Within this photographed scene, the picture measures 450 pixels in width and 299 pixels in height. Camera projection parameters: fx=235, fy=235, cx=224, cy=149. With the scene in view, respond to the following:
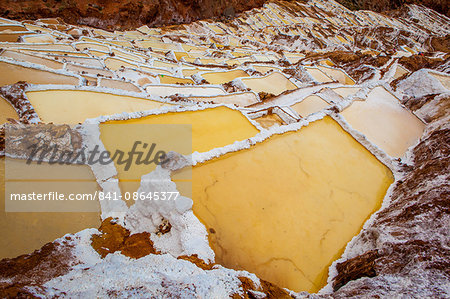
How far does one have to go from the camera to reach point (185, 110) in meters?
6.29

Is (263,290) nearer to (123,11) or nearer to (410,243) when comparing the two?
(410,243)

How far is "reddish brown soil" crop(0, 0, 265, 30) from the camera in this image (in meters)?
20.5

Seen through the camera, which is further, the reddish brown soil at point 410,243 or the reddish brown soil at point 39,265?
the reddish brown soil at point 410,243

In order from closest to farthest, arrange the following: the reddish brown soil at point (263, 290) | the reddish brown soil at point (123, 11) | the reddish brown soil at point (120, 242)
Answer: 1. the reddish brown soil at point (263, 290)
2. the reddish brown soil at point (120, 242)
3. the reddish brown soil at point (123, 11)

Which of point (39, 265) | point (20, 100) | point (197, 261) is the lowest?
point (20, 100)

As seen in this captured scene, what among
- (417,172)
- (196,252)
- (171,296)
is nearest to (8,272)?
(171,296)

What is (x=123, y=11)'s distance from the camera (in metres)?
25.3

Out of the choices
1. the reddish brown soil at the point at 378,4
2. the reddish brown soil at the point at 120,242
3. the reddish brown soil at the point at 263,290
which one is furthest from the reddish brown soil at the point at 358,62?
the reddish brown soil at the point at 378,4

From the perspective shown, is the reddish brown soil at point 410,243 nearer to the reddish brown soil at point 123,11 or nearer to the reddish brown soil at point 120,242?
the reddish brown soil at point 120,242

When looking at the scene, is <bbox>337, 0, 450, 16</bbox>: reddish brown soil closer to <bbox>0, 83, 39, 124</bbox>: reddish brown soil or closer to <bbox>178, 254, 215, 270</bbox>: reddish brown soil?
<bbox>0, 83, 39, 124</bbox>: reddish brown soil

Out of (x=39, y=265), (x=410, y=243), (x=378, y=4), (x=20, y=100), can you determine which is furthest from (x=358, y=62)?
(x=378, y=4)

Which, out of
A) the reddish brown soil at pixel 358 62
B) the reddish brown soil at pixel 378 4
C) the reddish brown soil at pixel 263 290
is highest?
the reddish brown soil at pixel 378 4

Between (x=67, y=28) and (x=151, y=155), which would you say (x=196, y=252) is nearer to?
(x=151, y=155)

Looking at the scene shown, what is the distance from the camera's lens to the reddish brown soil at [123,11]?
20.5 metres
